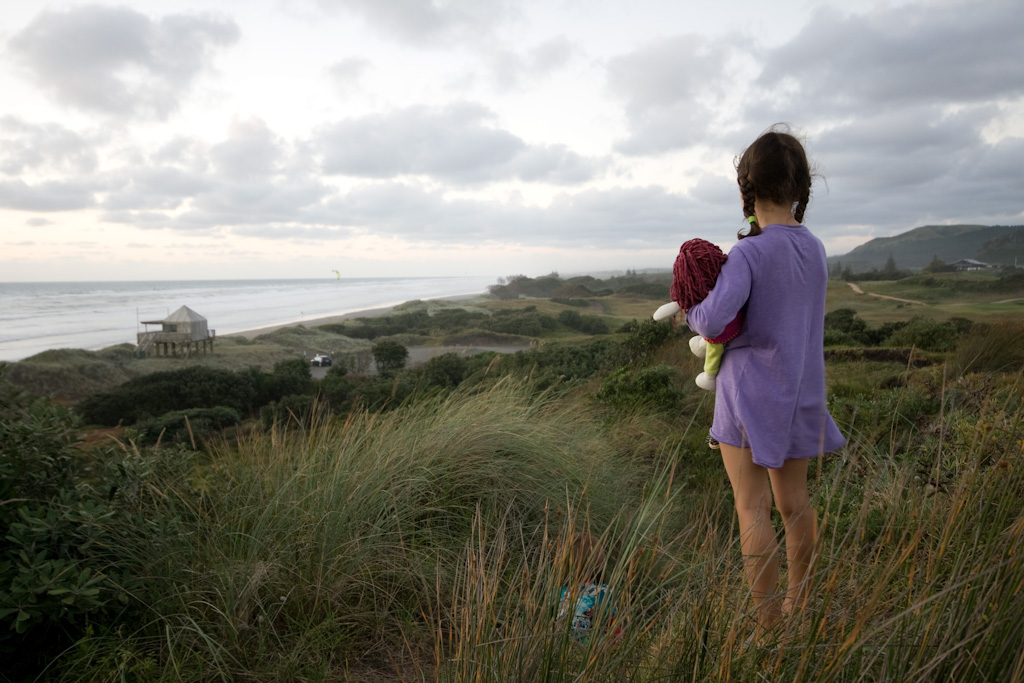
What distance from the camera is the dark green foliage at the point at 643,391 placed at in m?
6.51

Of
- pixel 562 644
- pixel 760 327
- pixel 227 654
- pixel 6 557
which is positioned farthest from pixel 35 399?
pixel 760 327

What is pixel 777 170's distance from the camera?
2125 millimetres

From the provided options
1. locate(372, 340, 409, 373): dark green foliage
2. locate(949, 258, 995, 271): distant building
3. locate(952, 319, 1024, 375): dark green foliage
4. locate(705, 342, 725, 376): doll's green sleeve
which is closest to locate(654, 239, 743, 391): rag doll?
locate(705, 342, 725, 376): doll's green sleeve

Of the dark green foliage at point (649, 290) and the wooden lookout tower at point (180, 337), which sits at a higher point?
the dark green foliage at point (649, 290)

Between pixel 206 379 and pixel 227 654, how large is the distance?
42.5ft

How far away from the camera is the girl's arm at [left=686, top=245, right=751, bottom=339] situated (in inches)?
79.7

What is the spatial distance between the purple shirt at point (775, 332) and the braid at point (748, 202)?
0.08 meters

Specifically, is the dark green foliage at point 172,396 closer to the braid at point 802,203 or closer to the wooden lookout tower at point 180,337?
the wooden lookout tower at point 180,337

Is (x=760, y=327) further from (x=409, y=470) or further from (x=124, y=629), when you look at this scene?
(x=124, y=629)

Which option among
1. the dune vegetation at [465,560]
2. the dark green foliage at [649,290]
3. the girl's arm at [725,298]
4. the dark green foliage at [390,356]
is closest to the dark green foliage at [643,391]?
the dune vegetation at [465,560]

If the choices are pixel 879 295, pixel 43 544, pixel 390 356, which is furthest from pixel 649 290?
pixel 43 544

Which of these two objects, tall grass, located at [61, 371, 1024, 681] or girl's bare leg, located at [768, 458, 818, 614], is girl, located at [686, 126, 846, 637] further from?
tall grass, located at [61, 371, 1024, 681]

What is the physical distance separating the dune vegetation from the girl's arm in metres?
0.55

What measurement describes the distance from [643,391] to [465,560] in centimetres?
437
